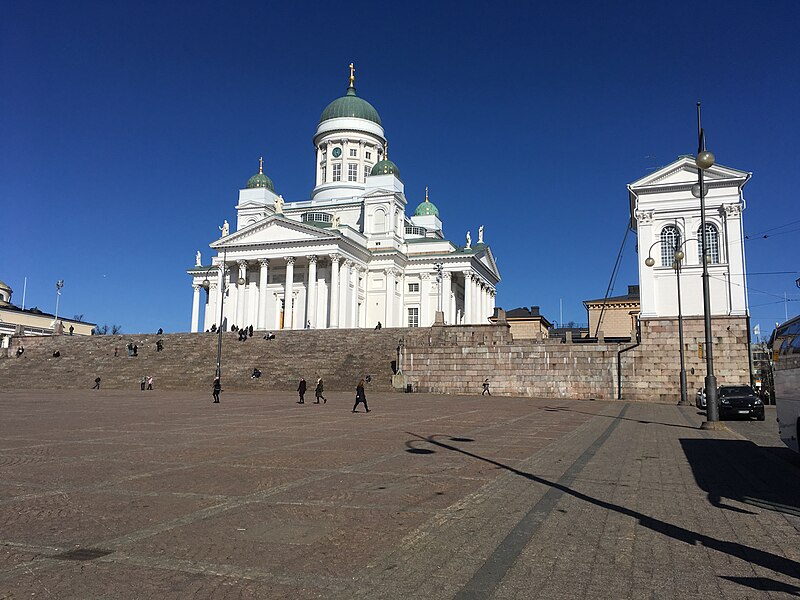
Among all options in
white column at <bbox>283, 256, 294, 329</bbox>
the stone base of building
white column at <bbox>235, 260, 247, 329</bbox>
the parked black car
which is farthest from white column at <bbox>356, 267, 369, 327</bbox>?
the parked black car

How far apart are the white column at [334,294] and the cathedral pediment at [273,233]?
2611 millimetres

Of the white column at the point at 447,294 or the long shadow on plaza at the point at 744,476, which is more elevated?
the white column at the point at 447,294

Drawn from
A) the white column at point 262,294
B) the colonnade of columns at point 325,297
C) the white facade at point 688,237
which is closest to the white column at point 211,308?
the colonnade of columns at point 325,297

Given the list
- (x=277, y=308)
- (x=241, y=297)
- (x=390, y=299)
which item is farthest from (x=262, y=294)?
(x=390, y=299)

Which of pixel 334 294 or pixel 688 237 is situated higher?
pixel 688 237

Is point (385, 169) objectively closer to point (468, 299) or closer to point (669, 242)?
point (468, 299)

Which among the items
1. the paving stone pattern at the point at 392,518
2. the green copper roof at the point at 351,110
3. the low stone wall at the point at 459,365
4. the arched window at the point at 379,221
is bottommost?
the paving stone pattern at the point at 392,518

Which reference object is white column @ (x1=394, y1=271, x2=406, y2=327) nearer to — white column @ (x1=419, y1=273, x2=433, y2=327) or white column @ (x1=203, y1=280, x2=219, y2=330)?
white column @ (x1=419, y1=273, x2=433, y2=327)

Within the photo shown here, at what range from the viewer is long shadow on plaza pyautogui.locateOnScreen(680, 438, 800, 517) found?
8297 mm

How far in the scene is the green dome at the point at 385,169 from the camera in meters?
74.8

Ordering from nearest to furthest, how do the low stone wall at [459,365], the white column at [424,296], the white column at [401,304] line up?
the low stone wall at [459,365]
the white column at [401,304]
the white column at [424,296]

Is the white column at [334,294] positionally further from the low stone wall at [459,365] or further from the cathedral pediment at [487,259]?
the cathedral pediment at [487,259]

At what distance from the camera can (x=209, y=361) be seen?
152 ft

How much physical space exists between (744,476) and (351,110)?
7704cm
